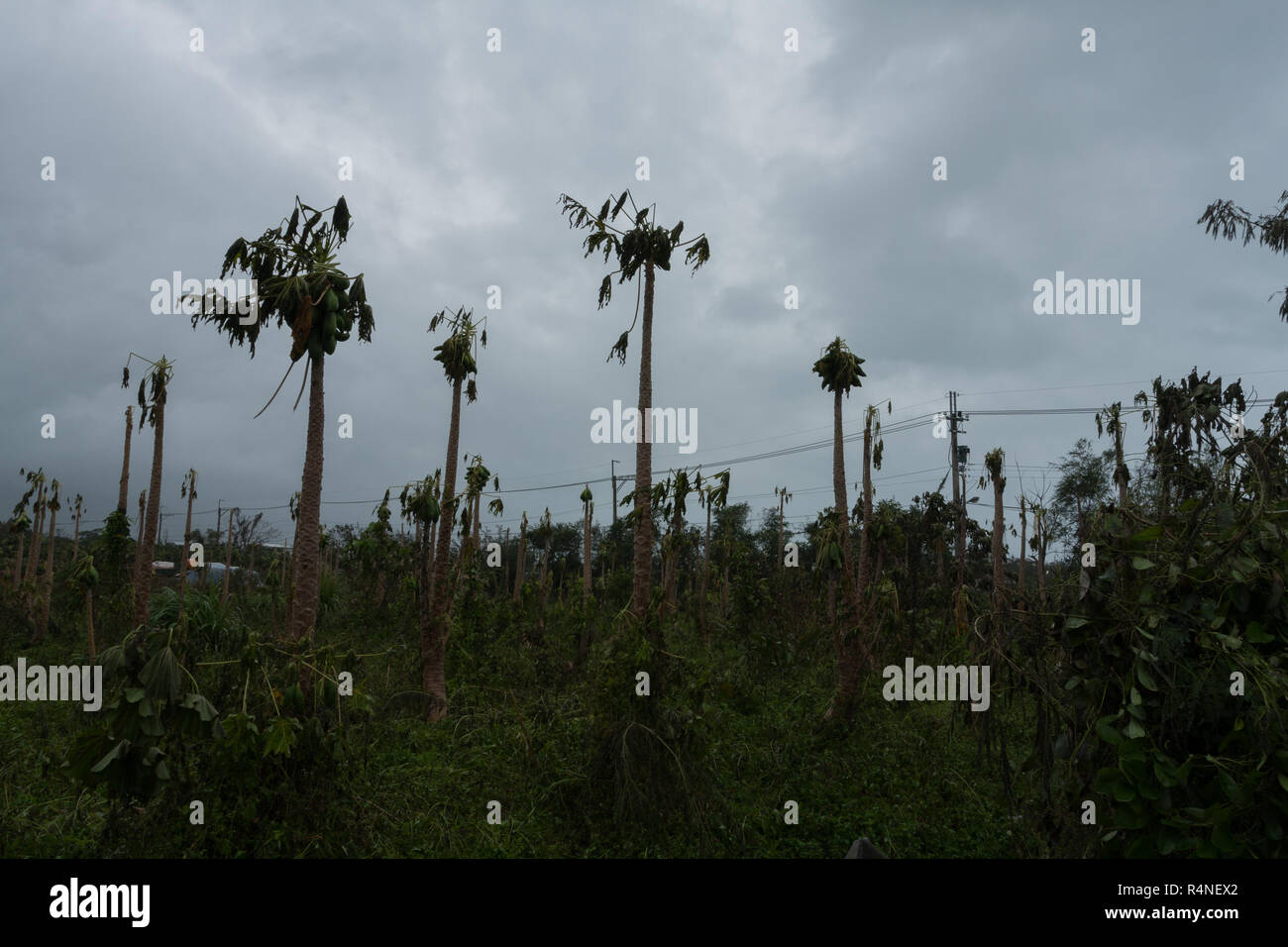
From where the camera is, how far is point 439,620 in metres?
11.5

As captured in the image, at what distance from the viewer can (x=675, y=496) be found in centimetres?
802

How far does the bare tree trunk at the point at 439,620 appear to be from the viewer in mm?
11477

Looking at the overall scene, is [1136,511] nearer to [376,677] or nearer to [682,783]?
[682,783]

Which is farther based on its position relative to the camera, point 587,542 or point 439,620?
point 587,542

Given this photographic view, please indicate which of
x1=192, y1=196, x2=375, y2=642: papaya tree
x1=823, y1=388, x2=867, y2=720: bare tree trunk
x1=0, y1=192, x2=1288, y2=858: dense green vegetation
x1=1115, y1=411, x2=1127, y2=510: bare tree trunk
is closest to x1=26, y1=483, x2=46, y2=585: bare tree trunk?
x1=0, y1=192, x2=1288, y2=858: dense green vegetation

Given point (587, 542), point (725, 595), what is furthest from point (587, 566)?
point (725, 595)

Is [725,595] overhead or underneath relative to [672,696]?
overhead

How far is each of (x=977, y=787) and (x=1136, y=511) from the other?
24.6 ft

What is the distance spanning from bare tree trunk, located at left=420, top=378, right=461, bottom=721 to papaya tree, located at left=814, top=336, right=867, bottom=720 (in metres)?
5.88

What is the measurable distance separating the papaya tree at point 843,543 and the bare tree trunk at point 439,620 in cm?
588

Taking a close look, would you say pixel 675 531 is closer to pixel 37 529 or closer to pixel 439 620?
pixel 439 620

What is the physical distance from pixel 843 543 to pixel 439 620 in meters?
6.30

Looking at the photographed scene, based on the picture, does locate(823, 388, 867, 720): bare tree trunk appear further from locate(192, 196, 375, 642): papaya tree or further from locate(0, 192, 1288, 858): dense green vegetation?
locate(192, 196, 375, 642): papaya tree
